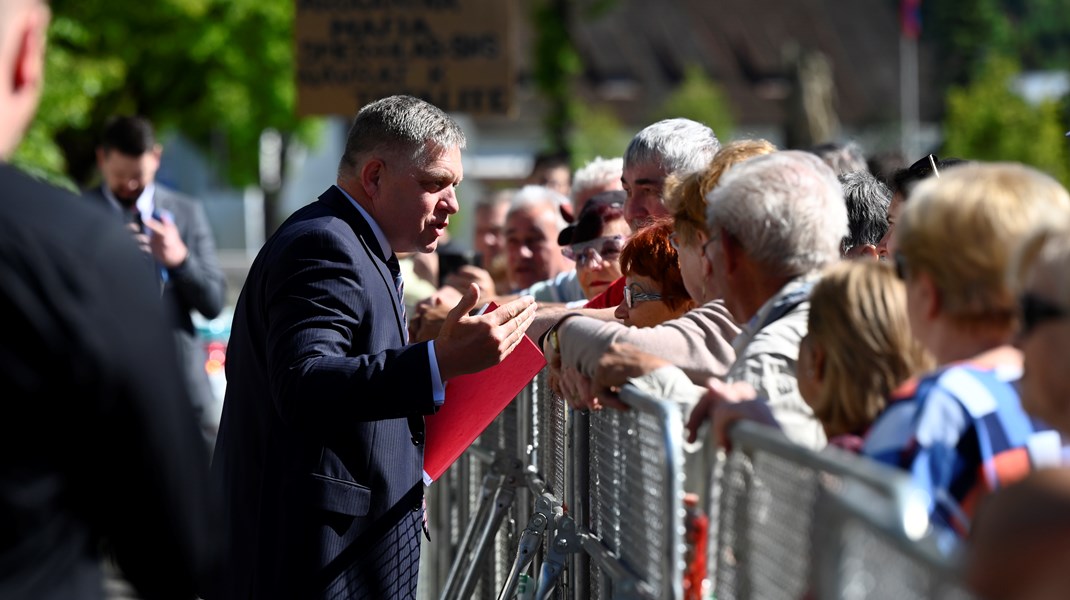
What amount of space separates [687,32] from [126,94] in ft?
147

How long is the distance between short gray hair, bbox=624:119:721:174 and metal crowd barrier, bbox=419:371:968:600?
2.82 feet

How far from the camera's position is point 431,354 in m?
3.60

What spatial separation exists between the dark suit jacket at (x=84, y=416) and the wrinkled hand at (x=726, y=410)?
100 cm

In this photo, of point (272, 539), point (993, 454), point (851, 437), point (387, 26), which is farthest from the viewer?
point (387, 26)

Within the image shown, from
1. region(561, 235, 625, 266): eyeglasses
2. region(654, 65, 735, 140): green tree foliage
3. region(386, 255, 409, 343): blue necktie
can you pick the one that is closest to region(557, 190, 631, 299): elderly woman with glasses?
region(561, 235, 625, 266): eyeglasses

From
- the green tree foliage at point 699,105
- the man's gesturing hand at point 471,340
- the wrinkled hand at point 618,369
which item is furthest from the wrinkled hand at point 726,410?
the green tree foliage at point 699,105

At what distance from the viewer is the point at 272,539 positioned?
3.75m

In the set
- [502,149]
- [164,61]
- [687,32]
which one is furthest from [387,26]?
[687,32]

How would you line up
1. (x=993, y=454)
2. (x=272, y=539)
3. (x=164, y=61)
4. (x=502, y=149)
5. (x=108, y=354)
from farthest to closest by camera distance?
(x=502, y=149)
(x=164, y=61)
(x=272, y=539)
(x=993, y=454)
(x=108, y=354)

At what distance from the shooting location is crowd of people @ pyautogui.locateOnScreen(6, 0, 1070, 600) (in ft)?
6.61

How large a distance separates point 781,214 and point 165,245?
4629 mm

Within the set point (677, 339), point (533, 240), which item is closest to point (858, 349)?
point (677, 339)

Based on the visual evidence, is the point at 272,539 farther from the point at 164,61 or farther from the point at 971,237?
the point at 164,61

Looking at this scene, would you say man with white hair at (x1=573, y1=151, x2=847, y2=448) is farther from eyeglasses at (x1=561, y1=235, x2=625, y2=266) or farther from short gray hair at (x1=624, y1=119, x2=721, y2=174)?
eyeglasses at (x1=561, y1=235, x2=625, y2=266)
